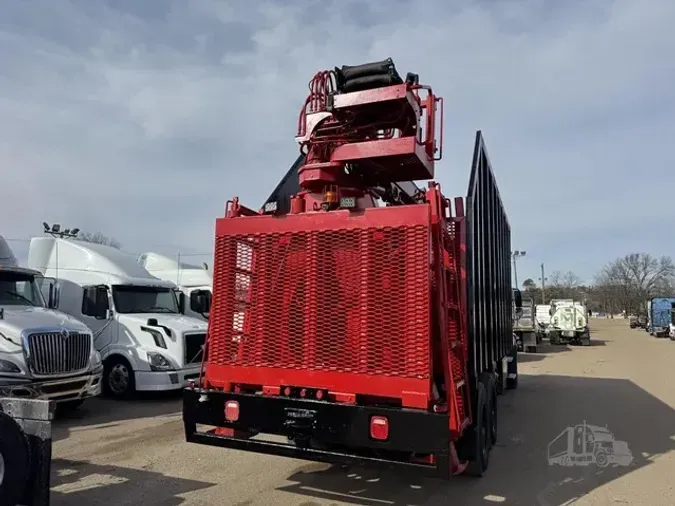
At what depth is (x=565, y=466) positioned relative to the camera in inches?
269

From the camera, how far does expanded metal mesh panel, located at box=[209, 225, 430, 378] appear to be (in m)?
4.72

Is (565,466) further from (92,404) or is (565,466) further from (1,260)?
(1,260)

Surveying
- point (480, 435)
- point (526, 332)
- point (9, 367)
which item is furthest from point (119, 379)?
point (526, 332)

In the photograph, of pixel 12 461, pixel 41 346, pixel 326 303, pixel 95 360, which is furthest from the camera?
pixel 95 360

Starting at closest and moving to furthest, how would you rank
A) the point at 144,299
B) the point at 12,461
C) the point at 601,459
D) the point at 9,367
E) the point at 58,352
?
1. the point at 12,461
2. the point at 601,459
3. the point at 9,367
4. the point at 58,352
5. the point at 144,299

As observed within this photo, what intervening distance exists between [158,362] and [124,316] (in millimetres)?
1290

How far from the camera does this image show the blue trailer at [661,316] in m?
45.9

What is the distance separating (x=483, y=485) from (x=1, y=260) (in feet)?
30.5

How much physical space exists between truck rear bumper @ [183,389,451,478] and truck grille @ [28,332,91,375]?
426 centimetres

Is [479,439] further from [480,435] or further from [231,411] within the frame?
[231,411]

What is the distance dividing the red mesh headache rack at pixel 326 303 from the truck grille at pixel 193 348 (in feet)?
20.2

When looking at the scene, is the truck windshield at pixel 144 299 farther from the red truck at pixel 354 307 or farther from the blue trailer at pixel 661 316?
the blue trailer at pixel 661 316

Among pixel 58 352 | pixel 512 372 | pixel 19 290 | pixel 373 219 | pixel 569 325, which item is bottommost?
pixel 512 372

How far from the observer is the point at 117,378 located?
1130 cm
